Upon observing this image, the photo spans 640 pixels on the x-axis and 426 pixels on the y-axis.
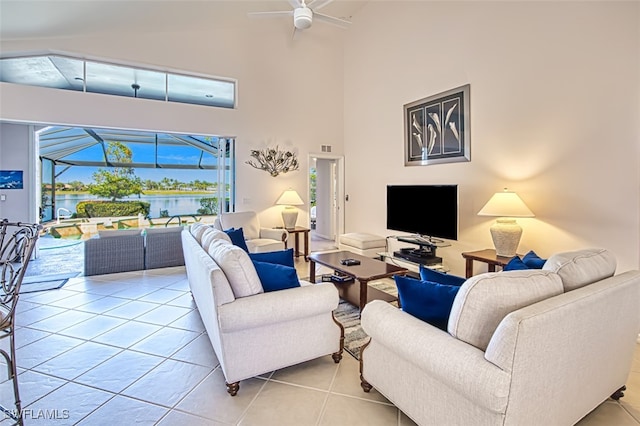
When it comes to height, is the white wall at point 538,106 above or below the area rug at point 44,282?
Result: above

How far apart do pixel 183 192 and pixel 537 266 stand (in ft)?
26.5

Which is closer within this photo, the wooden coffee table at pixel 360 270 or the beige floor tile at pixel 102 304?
the wooden coffee table at pixel 360 270

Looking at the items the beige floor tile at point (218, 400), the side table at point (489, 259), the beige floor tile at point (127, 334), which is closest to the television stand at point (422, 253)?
the side table at point (489, 259)

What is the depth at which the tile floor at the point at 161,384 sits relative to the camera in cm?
194

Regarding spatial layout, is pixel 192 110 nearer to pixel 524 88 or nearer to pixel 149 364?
pixel 149 364

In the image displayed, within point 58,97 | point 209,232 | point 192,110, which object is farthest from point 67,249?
point 209,232

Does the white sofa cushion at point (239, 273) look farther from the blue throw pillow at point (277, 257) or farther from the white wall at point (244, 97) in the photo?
the white wall at point (244, 97)

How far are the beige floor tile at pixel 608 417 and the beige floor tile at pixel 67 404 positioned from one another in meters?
2.85

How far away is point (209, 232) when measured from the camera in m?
3.12

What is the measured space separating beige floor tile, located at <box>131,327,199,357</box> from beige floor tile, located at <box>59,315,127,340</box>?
1.63 ft

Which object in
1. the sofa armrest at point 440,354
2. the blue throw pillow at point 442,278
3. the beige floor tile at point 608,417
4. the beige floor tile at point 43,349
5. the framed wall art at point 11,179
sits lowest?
the beige floor tile at point 608,417

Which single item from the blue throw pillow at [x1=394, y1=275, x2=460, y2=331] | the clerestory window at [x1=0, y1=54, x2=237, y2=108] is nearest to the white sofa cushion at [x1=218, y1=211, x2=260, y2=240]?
the clerestory window at [x1=0, y1=54, x2=237, y2=108]

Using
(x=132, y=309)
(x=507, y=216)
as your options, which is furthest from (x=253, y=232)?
(x=507, y=216)

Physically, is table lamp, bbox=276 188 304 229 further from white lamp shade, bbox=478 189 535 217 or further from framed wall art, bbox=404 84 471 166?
white lamp shade, bbox=478 189 535 217
